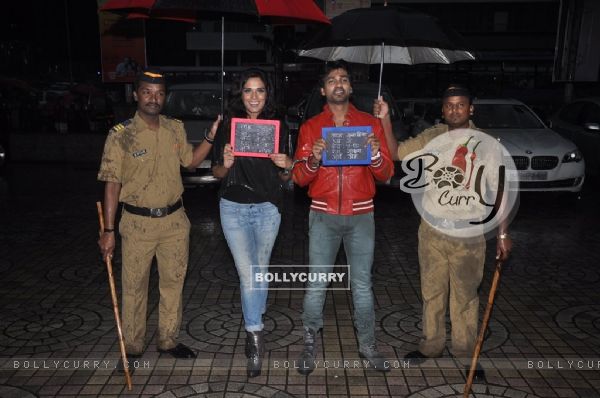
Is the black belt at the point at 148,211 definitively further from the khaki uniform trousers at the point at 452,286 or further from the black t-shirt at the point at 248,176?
the khaki uniform trousers at the point at 452,286

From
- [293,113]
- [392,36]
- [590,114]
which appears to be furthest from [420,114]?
[392,36]

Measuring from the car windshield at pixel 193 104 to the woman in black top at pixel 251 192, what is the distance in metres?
6.39

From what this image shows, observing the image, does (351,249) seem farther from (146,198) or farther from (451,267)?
(146,198)

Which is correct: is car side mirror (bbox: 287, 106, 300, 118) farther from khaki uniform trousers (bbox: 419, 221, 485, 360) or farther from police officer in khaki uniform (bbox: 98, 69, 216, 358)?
khaki uniform trousers (bbox: 419, 221, 485, 360)

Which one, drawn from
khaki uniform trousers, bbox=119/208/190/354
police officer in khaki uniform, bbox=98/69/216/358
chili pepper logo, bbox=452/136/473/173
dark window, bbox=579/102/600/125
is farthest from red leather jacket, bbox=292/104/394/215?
dark window, bbox=579/102/600/125

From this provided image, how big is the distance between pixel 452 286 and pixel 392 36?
1902mm

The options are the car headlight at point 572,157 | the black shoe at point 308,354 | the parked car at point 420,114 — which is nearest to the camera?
the black shoe at point 308,354

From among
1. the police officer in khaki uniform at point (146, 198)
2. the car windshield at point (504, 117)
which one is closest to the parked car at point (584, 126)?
the car windshield at point (504, 117)

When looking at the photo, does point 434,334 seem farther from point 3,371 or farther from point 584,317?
point 3,371

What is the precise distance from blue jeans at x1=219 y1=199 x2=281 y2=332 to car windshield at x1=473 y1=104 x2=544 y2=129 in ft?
22.8

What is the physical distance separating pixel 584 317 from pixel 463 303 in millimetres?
1834

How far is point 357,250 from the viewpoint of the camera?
3949 mm

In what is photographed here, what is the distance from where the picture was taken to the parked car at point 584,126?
10.8 metres

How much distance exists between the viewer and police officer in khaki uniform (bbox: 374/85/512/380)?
387cm
